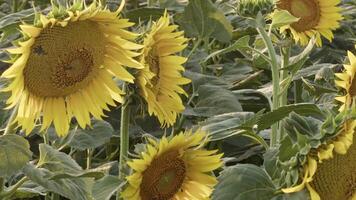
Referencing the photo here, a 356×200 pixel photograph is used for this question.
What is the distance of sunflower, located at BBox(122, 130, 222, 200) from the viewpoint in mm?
1248

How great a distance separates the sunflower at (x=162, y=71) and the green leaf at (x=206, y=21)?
21.6 inches

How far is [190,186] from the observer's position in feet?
4.51

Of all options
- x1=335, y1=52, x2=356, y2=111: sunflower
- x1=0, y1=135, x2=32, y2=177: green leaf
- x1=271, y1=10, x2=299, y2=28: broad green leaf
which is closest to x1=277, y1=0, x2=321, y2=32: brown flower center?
x1=271, y1=10, x2=299, y2=28: broad green leaf

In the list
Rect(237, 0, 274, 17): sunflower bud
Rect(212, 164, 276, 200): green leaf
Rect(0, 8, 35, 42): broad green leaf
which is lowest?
Rect(212, 164, 276, 200): green leaf

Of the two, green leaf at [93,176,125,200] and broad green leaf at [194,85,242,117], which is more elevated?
green leaf at [93,176,125,200]

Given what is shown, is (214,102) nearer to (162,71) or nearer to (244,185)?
(162,71)

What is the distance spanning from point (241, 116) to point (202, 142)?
17 cm

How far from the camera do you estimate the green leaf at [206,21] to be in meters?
1.98

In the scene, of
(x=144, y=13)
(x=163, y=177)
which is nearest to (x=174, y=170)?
(x=163, y=177)

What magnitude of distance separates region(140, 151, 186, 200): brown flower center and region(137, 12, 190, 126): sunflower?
6 cm

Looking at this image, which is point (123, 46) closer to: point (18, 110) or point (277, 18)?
point (18, 110)

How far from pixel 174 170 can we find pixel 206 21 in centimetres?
71

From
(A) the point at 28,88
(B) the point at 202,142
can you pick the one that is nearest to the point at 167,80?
(B) the point at 202,142

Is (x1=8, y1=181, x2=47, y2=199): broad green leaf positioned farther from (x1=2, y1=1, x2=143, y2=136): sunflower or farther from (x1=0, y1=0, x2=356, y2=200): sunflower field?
(x1=2, y1=1, x2=143, y2=136): sunflower
